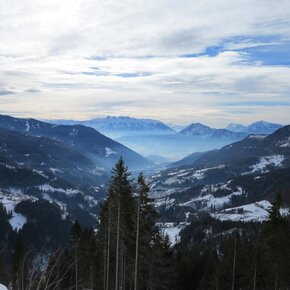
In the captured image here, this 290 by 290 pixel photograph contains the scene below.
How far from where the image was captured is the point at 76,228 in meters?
59.2

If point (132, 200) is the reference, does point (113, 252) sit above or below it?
below

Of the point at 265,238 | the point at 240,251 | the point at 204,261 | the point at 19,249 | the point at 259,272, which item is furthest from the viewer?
the point at 19,249

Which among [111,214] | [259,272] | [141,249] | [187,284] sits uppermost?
[111,214]

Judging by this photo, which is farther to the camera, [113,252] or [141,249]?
[113,252]

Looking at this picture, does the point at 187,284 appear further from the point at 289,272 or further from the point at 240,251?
the point at 289,272

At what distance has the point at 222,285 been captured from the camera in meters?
50.3

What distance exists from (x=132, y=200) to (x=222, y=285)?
66.9 feet

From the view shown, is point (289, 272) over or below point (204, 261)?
over

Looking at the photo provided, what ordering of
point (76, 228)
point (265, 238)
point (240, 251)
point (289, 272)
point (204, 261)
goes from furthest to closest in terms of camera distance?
point (204, 261), point (76, 228), point (240, 251), point (265, 238), point (289, 272)

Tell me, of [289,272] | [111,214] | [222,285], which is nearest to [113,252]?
[111,214]

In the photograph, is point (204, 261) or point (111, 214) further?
point (204, 261)

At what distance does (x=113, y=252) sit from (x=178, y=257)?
942 inches

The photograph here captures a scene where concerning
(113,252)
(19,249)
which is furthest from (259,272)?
(19,249)

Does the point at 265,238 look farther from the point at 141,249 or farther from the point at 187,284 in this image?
the point at 187,284
